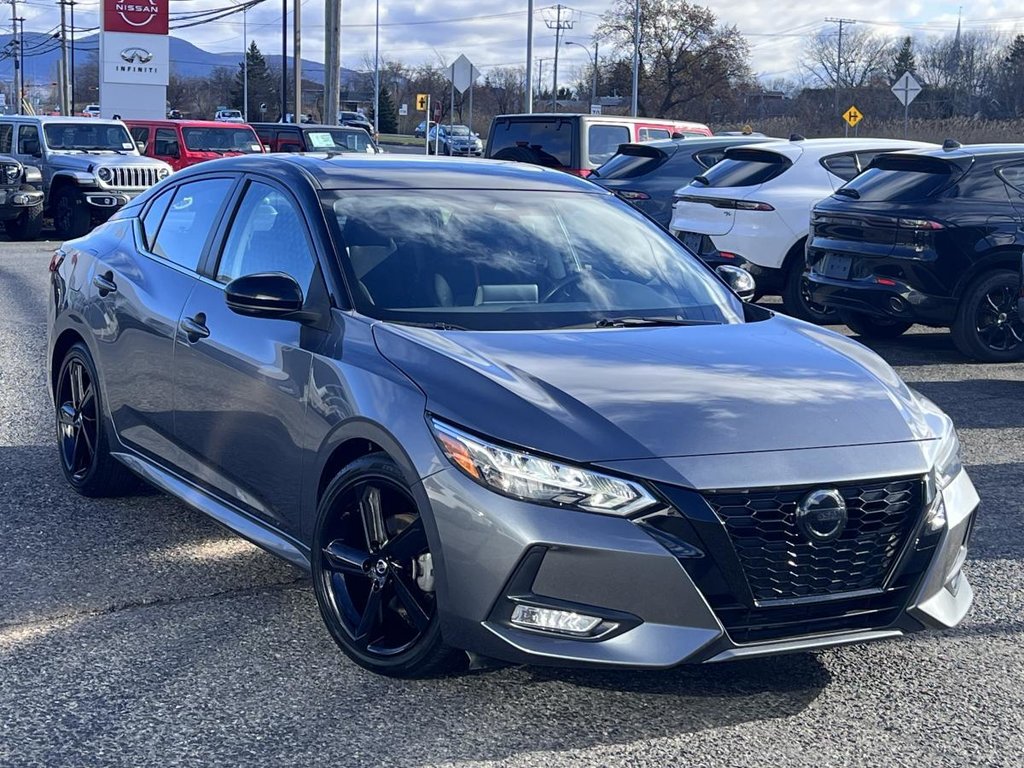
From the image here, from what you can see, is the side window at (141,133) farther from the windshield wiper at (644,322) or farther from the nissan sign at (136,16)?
the windshield wiper at (644,322)

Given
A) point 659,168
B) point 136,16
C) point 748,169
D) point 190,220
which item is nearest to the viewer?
point 190,220

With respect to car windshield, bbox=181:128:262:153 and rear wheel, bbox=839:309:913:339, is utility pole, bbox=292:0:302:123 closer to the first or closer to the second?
car windshield, bbox=181:128:262:153

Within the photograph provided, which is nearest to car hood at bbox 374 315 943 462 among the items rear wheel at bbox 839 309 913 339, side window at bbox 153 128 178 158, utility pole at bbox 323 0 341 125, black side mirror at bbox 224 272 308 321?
black side mirror at bbox 224 272 308 321

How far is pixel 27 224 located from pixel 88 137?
254 centimetres

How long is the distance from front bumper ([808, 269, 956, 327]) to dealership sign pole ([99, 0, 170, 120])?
33.3 metres

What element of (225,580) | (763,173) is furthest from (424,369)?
(763,173)

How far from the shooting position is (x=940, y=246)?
33.9ft

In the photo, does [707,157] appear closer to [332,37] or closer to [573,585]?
[573,585]

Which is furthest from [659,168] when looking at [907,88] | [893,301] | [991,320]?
[907,88]

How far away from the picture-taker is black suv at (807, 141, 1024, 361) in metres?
10.4

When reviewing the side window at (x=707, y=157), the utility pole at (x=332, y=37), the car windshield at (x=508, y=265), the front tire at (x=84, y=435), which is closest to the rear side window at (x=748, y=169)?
the side window at (x=707, y=157)

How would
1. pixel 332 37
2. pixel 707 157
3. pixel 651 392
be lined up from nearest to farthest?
pixel 651 392 < pixel 707 157 < pixel 332 37

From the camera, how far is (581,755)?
3.58 metres

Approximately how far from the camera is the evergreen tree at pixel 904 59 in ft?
356
